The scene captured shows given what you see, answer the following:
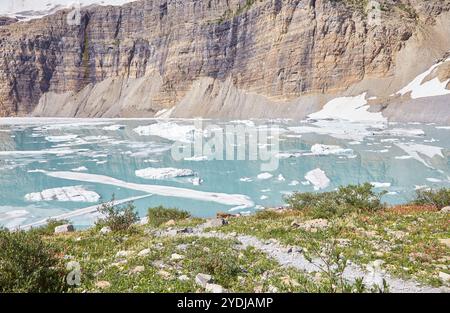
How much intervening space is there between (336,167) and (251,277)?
137 feet

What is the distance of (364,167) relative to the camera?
46.9 metres

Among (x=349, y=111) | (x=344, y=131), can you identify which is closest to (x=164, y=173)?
(x=344, y=131)

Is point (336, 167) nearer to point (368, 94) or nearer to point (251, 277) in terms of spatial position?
point (251, 277)

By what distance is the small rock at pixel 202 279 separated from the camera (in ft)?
23.9

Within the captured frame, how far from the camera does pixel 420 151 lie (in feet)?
172

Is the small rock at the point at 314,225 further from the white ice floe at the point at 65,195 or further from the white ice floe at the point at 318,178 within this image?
the white ice floe at the point at 65,195

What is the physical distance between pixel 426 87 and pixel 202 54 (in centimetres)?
8701

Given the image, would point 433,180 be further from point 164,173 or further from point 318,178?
point 164,173

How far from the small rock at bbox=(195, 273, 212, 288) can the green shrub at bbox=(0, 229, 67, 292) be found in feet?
8.36

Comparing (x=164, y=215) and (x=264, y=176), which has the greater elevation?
(x=164, y=215)

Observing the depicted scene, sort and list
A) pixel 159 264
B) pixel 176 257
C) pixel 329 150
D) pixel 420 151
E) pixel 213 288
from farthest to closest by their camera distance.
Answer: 1. pixel 329 150
2. pixel 420 151
3. pixel 176 257
4. pixel 159 264
5. pixel 213 288

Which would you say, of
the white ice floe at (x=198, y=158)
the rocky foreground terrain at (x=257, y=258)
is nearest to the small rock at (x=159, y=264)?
the rocky foreground terrain at (x=257, y=258)
